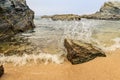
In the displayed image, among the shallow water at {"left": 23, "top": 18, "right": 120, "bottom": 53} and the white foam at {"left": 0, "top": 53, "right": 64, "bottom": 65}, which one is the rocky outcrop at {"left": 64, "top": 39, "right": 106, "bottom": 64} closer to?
the white foam at {"left": 0, "top": 53, "right": 64, "bottom": 65}

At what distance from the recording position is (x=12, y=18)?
2038cm

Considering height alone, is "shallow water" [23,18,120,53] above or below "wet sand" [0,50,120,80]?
below

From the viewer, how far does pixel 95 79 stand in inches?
262

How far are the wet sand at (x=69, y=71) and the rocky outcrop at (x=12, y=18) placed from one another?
8116 mm

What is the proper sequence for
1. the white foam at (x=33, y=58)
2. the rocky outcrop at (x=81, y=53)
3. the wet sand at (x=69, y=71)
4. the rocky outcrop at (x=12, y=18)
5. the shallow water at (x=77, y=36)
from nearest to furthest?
the wet sand at (x=69, y=71)
the rocky outcrop at (x=81, y=53)
the white foam at (x=33, y=58)
the shallow water at (x=77, y=36)
the rocky outcrop at (x=12, y=18)

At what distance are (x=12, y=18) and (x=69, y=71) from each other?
13.9 m

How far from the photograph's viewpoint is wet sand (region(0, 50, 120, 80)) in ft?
22.8

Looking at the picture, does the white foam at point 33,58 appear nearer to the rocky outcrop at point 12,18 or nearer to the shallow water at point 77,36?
the shallow water at point 77,36

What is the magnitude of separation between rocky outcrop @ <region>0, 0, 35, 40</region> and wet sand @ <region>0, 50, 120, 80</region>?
8116 millimetres

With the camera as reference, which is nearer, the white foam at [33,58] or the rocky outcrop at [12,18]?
the white foam at [33,58]

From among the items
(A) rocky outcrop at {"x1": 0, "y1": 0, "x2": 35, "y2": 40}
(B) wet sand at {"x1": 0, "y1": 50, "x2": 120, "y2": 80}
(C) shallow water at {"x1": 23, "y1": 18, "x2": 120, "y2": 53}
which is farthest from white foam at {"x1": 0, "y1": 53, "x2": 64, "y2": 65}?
(A) rocky outcrop at {"x1": 0, "y1": 0, "x2": 35, "y2": 40}

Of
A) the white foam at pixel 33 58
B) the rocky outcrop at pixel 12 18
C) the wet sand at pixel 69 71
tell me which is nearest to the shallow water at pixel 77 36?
the white foam at pixel 33 58

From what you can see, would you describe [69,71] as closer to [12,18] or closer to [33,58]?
[33,58]

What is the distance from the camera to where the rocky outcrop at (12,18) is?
57.5 feet
